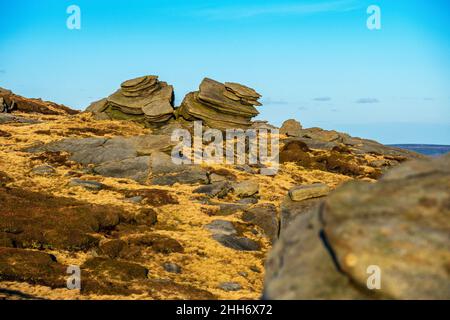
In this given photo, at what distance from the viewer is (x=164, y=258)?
74.2ft

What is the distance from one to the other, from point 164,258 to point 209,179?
1808 centimetres

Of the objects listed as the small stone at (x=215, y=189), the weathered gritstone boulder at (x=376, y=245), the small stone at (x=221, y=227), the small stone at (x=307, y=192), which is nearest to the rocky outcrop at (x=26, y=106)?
the small stone at (x=215, y=189)

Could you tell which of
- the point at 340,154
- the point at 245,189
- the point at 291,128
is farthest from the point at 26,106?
the point at 245,189

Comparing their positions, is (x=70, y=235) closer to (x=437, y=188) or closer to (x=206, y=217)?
(x=206, y=217)

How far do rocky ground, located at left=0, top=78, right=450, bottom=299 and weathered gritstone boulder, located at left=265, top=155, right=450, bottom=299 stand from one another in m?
0.02

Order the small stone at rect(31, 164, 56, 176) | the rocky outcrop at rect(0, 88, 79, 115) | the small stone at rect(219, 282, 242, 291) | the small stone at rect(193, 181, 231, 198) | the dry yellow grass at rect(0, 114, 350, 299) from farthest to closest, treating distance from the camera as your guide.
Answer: the rocky outcrop at rect(0, 88, 79, 115)
the small stone at rect(31, 164, 56, 176)
the small stone at rect(193, 181, 231, 198)
the dry yellow grass at rect(0, 114, 350, 299)
the small stone at rect(219, 282, 242, 291)

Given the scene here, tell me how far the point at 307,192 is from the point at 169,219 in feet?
31.6

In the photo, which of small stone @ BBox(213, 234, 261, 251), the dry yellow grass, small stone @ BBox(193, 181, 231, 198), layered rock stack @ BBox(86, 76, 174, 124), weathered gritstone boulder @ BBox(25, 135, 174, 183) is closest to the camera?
the dry yellow grass

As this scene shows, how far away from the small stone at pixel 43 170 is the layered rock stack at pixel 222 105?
76.6 ft

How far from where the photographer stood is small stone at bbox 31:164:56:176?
37.9m

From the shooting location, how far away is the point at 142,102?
62656mm

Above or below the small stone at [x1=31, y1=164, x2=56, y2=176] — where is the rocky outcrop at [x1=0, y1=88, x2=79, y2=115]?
above

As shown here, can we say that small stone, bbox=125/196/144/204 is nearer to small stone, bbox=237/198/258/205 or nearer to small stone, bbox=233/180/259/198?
small stone, bbox=237/198/258/205

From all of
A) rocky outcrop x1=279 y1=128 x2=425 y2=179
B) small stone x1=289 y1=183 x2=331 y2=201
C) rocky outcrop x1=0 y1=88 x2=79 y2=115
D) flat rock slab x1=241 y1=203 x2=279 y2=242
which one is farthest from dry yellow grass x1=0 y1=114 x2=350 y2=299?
rocky outcrop x1=0 y1=88 x2=79 y2=115
